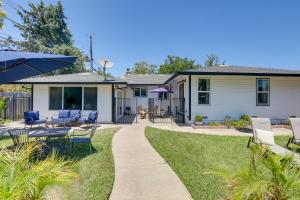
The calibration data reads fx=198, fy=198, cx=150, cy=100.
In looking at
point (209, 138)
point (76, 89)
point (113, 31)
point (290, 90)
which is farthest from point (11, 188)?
point (113, 31)

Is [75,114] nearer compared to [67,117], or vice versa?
[67,117]

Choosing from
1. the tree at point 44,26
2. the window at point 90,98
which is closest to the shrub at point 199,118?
the window at point 90,98

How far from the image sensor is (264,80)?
14000mm

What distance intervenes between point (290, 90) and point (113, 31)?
19600 millimetres

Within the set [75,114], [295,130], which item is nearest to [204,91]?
[295,130]

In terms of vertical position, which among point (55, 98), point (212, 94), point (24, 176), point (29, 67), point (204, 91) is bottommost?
point (24, 176)

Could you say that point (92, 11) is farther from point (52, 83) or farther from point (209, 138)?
point (209, 138)

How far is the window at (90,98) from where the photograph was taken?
575 inches

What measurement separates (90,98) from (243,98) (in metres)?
10.9

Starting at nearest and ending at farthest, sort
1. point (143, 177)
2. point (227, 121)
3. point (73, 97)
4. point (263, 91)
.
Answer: point (143, 177), point (227, 121), point (263, 91), point (73, 97)

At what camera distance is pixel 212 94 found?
44.0 feet

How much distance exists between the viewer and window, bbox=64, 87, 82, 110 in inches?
579

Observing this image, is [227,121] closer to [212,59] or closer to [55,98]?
[55,98]

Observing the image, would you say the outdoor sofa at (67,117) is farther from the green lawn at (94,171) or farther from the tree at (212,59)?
the tree at (212,59)
